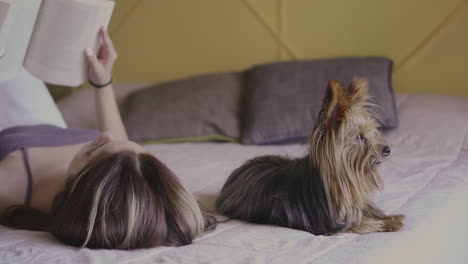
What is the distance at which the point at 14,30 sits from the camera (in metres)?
1.72

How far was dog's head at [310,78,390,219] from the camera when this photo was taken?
1.54 m

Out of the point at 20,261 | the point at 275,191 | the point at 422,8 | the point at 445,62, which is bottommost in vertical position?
the point at 20,261

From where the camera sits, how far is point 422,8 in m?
3.04

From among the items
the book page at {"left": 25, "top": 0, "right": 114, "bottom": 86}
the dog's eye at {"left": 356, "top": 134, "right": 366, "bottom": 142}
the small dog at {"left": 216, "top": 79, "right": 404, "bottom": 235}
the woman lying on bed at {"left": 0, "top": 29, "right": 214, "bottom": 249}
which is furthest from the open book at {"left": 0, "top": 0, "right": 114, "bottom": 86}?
the dog's eye at {"left": 356, "top": 134, "right": 366, "bottom": 142}

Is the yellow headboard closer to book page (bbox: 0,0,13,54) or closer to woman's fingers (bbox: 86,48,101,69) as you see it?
woman's fingers (bbox: 86,48,101,69)

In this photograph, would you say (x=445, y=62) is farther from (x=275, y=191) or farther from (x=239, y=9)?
(x=275, y=191)

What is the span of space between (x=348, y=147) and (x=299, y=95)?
1327 millimetres

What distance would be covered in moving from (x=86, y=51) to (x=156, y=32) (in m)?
1.85

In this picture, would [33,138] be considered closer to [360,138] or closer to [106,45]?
[106,45]

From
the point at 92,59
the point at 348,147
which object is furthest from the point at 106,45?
the point at 348,147

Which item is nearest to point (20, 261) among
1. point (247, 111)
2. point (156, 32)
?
Result: point (247, 111)

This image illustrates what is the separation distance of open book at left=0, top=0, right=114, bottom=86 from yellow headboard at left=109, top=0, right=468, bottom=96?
1.60 meters

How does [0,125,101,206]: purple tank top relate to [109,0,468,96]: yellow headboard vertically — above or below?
below

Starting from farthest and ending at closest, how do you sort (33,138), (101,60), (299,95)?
(299,95) < (101,60) < (33,138)
